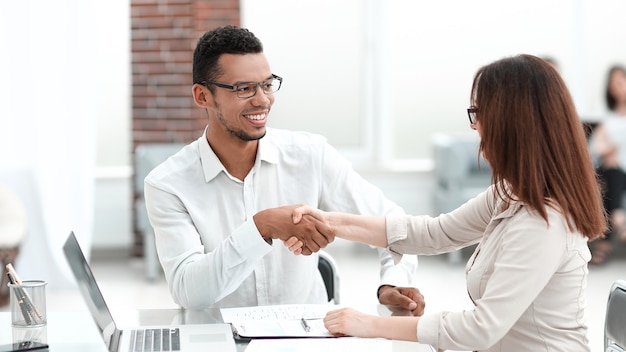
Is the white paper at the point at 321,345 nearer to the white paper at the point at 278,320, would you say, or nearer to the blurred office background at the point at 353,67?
the white paper at the point at 278,320

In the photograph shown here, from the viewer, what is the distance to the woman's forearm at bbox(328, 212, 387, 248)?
242cm

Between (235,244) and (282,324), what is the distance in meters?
0.28

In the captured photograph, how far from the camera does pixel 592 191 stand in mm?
1962

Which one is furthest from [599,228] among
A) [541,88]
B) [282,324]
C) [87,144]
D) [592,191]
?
[87,144]

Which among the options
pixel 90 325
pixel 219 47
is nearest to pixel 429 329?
pixel 90 325

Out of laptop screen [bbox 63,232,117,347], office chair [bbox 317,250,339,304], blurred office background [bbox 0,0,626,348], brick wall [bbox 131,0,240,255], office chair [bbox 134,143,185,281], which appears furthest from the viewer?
brick wall [bbox 131,0,240,255]

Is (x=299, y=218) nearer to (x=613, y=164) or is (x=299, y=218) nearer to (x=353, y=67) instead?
(x=613, y=164)

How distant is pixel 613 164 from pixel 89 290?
218 inches

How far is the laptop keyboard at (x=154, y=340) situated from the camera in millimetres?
1948

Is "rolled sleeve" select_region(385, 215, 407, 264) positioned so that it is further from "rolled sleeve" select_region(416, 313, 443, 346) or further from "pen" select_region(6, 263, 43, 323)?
"pen" select_region(6, 263, 43, 323)

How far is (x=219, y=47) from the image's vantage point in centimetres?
256

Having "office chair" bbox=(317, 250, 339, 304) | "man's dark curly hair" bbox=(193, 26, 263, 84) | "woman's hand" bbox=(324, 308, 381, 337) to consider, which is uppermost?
"man's dark curly hair" bbox=(193, 26, 263, 84)

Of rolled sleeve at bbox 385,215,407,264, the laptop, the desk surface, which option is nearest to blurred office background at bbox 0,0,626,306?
the desk surface

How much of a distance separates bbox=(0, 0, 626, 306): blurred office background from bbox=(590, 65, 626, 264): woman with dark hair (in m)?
0.36
